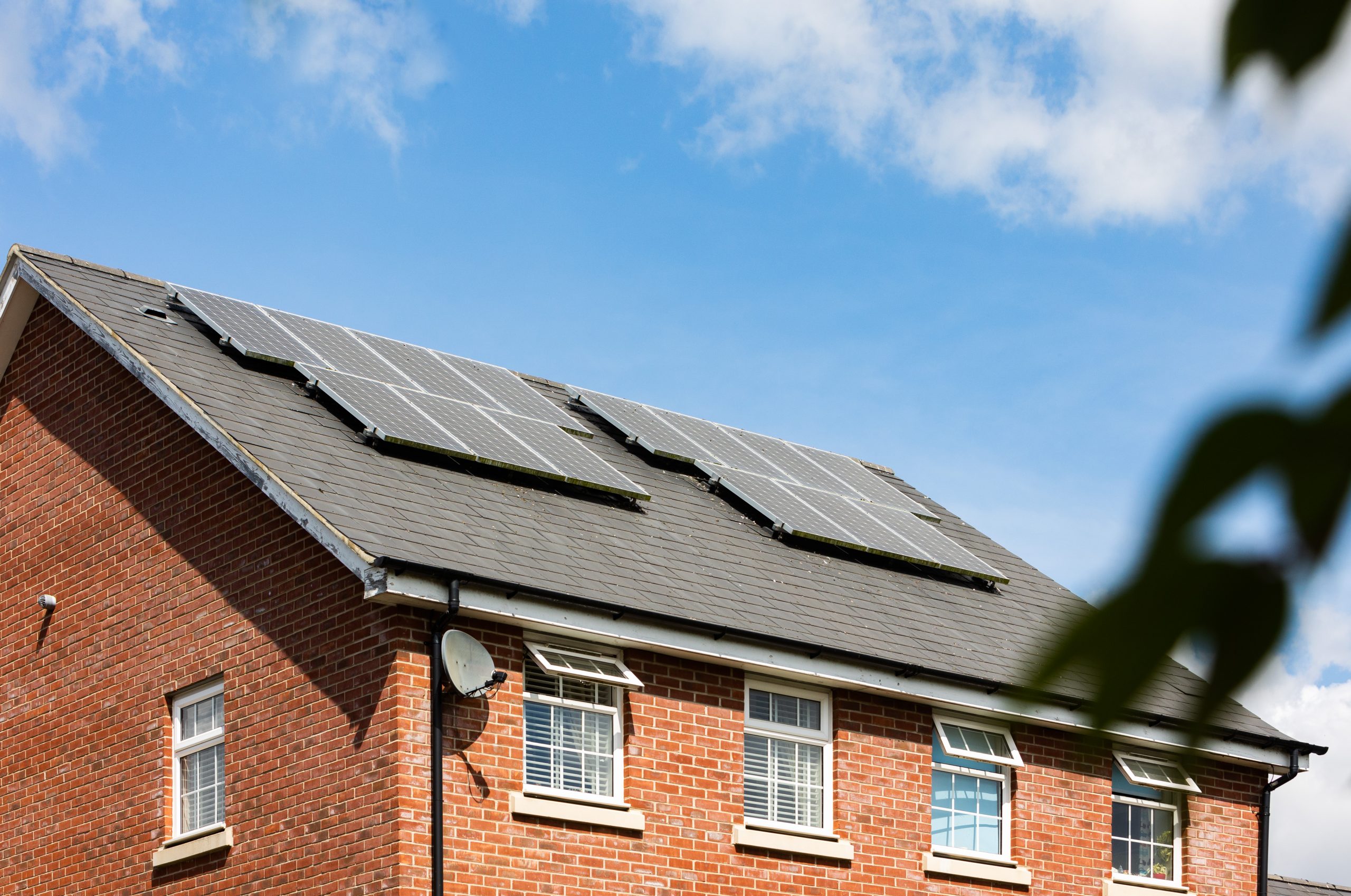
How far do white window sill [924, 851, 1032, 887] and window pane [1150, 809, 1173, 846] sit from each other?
6.70 ft

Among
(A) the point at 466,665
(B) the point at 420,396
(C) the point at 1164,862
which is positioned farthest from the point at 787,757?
(B) the point at 420,396

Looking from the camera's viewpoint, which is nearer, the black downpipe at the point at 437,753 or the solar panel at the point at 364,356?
the black downpipe at the point at 437,753

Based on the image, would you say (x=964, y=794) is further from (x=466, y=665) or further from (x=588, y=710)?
(x=466, y=665)

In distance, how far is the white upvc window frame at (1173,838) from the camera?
55.6 ft

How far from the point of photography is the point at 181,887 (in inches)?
557

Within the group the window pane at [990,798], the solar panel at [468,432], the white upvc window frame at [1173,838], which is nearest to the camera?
the solar panel at [468,432]

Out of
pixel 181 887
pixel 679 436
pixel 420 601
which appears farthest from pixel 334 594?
pixel 679 436

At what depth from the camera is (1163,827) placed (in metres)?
17.4

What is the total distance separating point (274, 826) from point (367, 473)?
2.97m

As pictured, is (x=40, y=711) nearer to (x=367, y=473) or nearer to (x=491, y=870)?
(x=367, y=473)

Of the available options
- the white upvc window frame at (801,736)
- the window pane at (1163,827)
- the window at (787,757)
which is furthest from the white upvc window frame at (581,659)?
the window pane at (1163,827)

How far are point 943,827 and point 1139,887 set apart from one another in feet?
8.09

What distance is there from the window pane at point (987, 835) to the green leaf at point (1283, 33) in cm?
1573

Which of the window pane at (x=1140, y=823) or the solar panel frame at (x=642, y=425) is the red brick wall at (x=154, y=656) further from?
the window pane at (x=1140, y=823)
